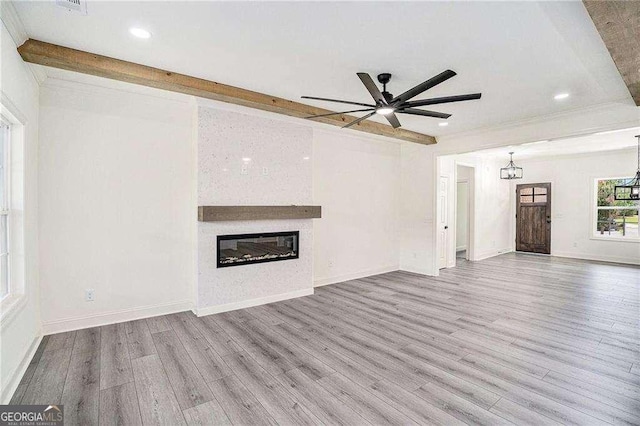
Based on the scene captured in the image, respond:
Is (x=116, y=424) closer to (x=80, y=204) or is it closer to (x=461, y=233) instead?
(x=80, y=204)

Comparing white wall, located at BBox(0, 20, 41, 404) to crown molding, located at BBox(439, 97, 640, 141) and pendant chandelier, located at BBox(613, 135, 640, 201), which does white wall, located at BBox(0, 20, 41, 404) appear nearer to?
crown molding, located at BBox(439, 97, 640, 141)

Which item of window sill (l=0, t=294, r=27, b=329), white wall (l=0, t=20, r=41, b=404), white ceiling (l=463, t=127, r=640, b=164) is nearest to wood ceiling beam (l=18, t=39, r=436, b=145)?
white wall (l=0, t=20, r=41, b=404)

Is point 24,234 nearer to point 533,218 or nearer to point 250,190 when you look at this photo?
point 250,190

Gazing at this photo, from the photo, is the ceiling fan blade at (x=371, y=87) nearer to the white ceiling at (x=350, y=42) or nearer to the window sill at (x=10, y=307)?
the white ceiling at (x=350, y=42)

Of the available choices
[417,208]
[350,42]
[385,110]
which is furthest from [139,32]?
[417,208]

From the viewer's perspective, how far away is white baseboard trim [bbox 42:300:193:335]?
350 cm

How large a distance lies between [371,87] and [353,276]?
4134 mm

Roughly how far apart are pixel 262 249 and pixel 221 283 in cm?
76

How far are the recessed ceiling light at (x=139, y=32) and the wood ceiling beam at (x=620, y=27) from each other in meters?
3.15

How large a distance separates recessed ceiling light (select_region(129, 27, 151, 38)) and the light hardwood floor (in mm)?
2894

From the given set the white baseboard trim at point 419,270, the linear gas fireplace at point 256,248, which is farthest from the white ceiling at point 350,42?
the white baseboard trim at point 419,270

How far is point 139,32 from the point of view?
260 cm

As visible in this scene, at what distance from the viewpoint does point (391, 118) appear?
3.54m

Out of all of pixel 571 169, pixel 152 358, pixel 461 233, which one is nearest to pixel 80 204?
pixel 152 358
